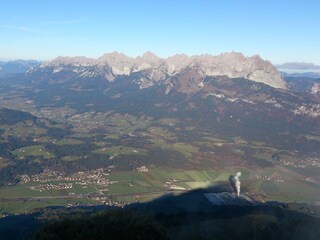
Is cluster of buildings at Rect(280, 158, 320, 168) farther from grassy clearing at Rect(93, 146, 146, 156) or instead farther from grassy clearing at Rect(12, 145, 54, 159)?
grassy clearing at Rect(12, 145, 54, 159)

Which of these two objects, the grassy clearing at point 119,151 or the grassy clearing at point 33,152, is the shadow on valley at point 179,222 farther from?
the grassy clearing at point 33,152

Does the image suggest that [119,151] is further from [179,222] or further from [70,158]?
[179,222]

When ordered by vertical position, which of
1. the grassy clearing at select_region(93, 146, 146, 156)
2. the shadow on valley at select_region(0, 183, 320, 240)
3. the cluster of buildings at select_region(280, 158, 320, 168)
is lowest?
the cluster of buildings at select_region(280, 158, 320, 168)

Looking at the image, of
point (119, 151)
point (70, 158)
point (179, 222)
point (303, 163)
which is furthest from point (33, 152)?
point (303, 163)

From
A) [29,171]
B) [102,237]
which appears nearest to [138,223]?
[102,237]

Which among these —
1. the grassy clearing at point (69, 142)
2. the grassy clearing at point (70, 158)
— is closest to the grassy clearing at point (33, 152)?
the grassy clearing at point (70, 158)

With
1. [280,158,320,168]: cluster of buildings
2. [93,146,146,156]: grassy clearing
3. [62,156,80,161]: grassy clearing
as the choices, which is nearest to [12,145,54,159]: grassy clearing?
[62,156,80,161]: grassy clearing

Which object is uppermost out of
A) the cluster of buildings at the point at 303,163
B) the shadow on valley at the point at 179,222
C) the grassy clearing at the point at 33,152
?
the shadow on valley at the point at 179,222

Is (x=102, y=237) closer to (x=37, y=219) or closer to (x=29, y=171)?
(x=37, y=219)
